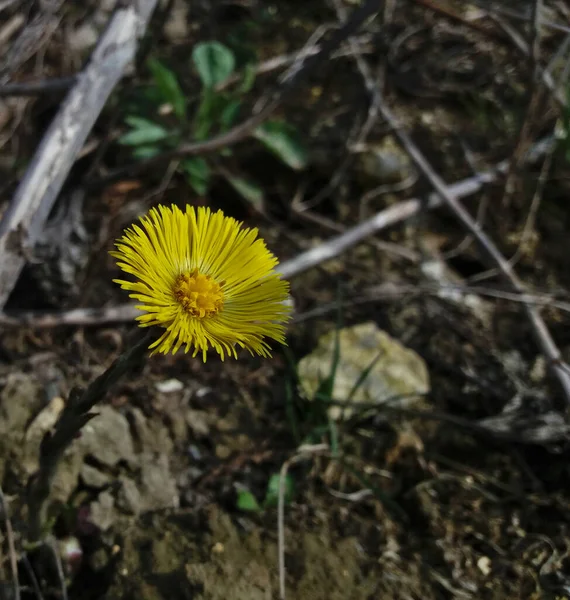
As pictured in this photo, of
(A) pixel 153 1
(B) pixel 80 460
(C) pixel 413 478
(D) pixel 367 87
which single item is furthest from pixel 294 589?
(D) pixel 367 87

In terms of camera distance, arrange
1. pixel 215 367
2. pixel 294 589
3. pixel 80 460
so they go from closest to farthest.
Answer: pixel 294 589, pixel 80 460, pixel 215 367

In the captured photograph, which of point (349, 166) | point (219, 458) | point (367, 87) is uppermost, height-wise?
point (367, 87)

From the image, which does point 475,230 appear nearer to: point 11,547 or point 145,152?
point 145,152

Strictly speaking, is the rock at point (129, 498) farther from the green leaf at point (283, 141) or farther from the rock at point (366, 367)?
the green leaf at point (283, 141)

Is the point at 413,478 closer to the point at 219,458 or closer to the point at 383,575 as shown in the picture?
the point at 383,575

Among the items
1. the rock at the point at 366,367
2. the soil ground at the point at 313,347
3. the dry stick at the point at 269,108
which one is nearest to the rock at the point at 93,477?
the soil ground at the point at 313,347

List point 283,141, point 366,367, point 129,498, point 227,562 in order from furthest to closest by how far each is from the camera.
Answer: point 283,141 → point 366,367 → point 129,498 → point 227,562

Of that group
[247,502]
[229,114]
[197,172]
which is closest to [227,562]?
[247,502]
